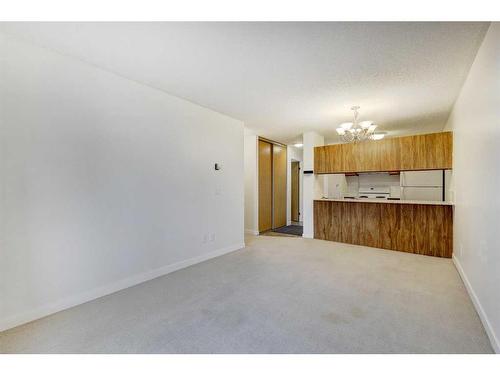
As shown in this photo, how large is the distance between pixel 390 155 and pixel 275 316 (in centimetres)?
371

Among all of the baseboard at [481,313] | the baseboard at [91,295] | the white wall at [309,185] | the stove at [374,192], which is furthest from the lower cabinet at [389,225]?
the baseboard at [91,295]

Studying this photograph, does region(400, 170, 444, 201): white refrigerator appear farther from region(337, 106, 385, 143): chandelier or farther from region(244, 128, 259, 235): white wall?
region(244, 128, 259, 235): white wall

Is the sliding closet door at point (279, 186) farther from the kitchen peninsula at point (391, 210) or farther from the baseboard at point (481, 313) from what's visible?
the baseboard at point (481, 313)

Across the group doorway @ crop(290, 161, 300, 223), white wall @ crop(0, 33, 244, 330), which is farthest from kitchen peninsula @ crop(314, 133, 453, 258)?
white wall @ crop(0, 33, 244, 330)

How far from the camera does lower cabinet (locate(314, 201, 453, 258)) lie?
12.5ft

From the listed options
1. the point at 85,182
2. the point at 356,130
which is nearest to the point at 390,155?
the point at 356,130

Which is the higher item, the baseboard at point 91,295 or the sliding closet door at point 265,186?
the sliding closet door at point 265,186

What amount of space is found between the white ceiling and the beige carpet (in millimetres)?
2387

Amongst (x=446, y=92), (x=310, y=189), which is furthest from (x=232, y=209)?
(x=446, y=92)

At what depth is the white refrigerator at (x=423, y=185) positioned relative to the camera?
5586 millimetres

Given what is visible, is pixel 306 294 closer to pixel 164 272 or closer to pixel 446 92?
pixel 164 272

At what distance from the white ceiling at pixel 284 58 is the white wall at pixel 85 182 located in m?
0.25

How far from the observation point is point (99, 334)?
1795mm
